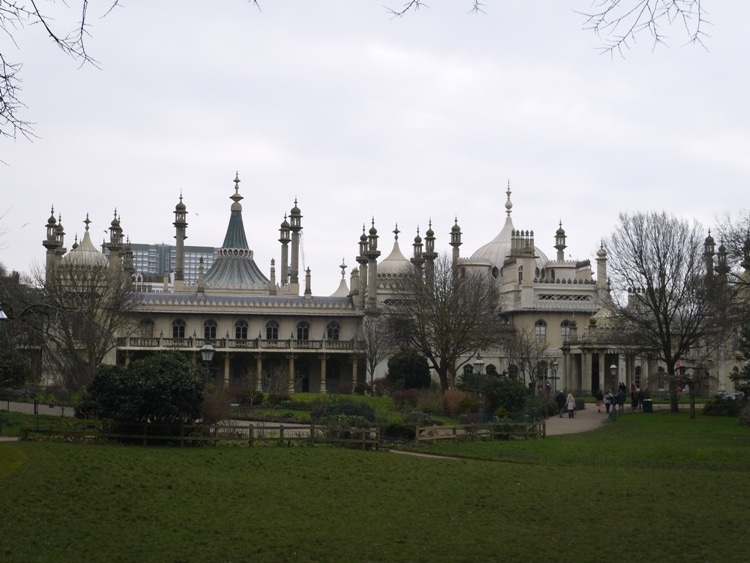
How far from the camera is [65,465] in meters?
21.1

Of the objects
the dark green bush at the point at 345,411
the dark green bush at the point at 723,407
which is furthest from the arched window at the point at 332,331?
the dark green bush at the point at 723,407

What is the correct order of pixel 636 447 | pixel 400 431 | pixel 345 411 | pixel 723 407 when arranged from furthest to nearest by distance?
pixel 723 407, pixel 345 411, pixel 400 431, pixel 636 447

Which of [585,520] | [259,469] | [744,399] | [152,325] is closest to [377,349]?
[152,325]

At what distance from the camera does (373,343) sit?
204 ft

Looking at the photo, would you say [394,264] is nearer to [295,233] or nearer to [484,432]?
[295,233]

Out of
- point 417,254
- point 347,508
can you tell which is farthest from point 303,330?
point 347,508

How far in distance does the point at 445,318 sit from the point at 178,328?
20.6m

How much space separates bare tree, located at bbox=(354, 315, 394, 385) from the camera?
2441 inches

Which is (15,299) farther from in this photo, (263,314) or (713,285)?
(263,314)

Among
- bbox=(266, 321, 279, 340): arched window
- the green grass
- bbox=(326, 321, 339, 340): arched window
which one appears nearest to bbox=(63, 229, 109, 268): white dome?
bbox=(266, 321, 279, 340): arched window

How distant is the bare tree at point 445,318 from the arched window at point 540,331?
337 inches

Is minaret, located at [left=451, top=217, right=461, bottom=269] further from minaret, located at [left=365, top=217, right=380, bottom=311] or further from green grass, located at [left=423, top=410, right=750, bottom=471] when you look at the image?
green grass, located at [left=423, top=410, right=750, bottom=471]

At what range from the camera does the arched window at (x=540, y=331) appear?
225 ft

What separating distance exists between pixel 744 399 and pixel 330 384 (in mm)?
30911
